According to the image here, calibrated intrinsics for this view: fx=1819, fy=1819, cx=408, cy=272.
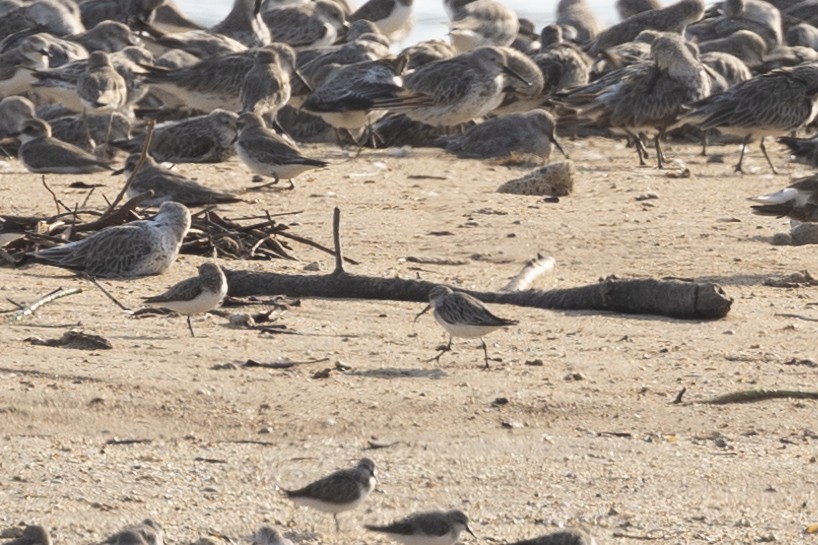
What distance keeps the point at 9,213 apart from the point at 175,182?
120cm

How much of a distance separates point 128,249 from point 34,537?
194 inches

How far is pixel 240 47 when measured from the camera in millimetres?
20344

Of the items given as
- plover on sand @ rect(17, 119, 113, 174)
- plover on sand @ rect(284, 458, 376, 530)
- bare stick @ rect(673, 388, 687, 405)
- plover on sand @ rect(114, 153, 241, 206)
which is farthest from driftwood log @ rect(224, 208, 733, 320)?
plover on sand @ rect(17, 119, 113, 174)

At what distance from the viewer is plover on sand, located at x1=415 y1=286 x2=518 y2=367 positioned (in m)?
8.44

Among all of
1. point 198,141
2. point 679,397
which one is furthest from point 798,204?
point 198,141

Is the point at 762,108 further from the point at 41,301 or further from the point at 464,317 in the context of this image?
the point at 41,301

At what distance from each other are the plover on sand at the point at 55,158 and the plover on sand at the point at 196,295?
5.83m

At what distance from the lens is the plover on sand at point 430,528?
5.79m

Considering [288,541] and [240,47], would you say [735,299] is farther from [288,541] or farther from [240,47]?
[240,47]

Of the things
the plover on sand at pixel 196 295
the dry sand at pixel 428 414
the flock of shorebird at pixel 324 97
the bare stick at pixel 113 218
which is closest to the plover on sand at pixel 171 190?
the flock of shorebird at pixel 324 97

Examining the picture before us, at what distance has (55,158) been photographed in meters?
14.5

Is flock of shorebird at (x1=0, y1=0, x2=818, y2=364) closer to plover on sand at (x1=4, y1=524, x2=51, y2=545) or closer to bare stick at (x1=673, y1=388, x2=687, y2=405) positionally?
bare stick at (x1=673, y1=388, x2=687, y2=405)

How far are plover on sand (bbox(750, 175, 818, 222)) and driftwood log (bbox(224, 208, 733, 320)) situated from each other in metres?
2.00

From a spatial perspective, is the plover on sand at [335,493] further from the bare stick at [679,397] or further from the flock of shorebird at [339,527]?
the bare stick at [679,397]
